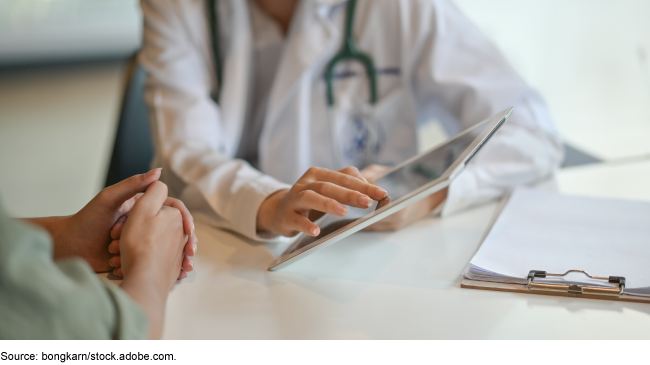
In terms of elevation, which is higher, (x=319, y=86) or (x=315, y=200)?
(x=319, y=86)

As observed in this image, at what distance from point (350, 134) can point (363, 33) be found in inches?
7.6

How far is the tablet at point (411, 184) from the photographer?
41 centimetres

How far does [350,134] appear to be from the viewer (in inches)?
37.5

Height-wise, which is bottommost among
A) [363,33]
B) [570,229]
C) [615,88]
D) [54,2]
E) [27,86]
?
[27,86]

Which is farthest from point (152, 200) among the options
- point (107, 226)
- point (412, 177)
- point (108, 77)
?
point (108, 77)

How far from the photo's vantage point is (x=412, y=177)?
1.71 ft

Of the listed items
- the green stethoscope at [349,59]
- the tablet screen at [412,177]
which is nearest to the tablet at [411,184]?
the tablet screen at [412,177]

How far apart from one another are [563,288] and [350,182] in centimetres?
22

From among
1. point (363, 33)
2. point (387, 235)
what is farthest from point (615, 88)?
point (387, 235)

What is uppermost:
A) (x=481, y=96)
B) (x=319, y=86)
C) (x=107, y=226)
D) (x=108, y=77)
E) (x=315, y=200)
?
(x=481, y=96)

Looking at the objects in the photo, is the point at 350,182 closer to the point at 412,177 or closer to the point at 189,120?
the point at 412,177

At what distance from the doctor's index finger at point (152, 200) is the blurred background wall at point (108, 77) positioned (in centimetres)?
11

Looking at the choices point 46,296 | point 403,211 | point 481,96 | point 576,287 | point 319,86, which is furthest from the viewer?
point 319,86

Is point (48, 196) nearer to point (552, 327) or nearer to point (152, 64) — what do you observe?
point (152, 64)
